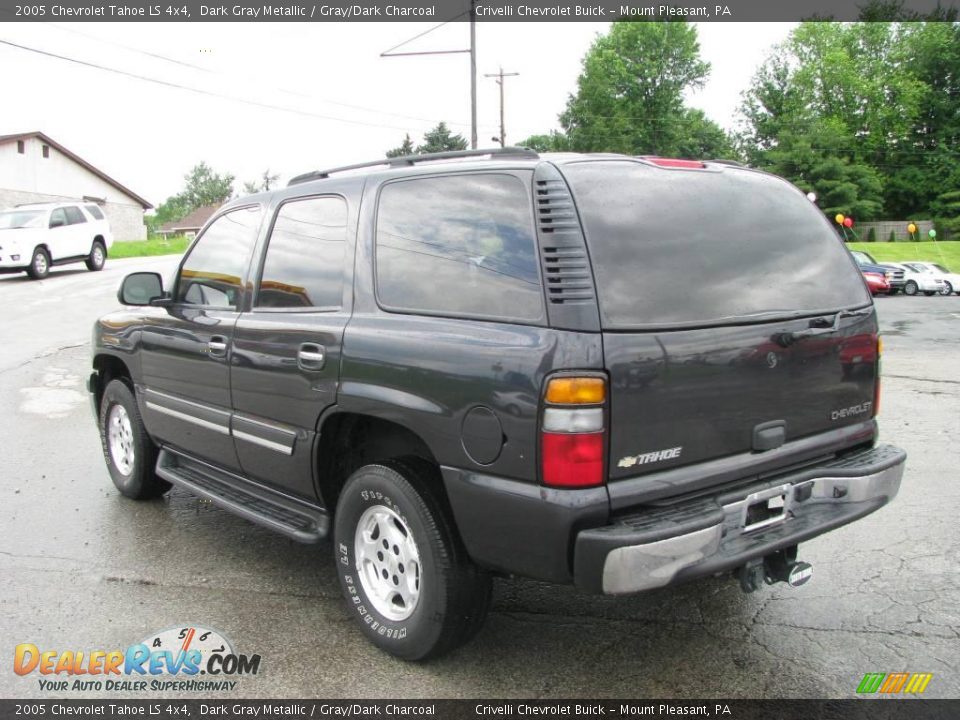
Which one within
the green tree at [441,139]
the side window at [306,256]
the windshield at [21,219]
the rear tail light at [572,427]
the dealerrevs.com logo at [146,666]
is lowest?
the dealerrevs.com logo at [146,666]

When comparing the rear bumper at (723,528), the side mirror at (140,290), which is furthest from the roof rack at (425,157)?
the rear bumper at (723,528)

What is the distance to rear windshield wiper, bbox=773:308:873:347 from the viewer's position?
3.10 m

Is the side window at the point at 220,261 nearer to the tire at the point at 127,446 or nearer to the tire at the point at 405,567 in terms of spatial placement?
the tire at the point at 127,446

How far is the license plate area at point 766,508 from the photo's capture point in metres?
2.95

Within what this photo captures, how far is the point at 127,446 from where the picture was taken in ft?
17.6

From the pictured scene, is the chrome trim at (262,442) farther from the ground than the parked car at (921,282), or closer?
farther from the ground

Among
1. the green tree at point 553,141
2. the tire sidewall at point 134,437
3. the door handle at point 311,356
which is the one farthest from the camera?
the green tree at point 553,141

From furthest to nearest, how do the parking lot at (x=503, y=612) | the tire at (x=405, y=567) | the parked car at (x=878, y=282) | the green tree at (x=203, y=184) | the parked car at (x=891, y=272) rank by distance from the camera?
the green tree at (x=203, y=184), the parked car at (x=891, y=272), the parked car at (x=878, y=282), the parking lot at (x=503, y=612), the tire at (x=405, y=567)

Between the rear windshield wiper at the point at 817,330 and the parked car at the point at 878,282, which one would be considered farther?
the parked car at the point at 878,282

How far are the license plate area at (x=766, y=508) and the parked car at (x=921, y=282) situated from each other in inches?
1258

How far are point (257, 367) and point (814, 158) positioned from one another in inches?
2586

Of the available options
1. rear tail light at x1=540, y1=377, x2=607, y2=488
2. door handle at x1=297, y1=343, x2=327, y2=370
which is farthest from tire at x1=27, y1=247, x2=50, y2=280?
rear tail light at x1=540, y1=377, x2=607, y2=488

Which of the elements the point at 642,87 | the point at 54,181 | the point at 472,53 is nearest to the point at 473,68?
the point at 472,53

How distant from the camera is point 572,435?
2.63 m
